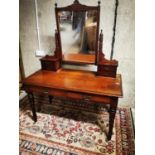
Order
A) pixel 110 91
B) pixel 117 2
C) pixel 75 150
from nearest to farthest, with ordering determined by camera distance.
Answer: pixel 110 91 → pixel 75 150 → pixel 117 2

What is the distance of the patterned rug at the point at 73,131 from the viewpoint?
1.61 m

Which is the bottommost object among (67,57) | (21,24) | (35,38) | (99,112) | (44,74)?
(99,112)

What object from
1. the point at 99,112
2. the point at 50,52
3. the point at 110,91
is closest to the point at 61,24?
the point at 50,52

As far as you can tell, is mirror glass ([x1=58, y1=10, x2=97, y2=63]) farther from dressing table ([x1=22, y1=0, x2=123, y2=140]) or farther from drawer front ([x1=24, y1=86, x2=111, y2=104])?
drawer front ([x1=24, y1=86, x2=111, y2=104])

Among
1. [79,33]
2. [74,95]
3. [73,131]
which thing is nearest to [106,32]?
[79,33]

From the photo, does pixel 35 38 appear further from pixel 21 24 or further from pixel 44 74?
pixel 44 74

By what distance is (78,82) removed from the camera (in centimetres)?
169

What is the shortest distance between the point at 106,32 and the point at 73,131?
4.36 ft
